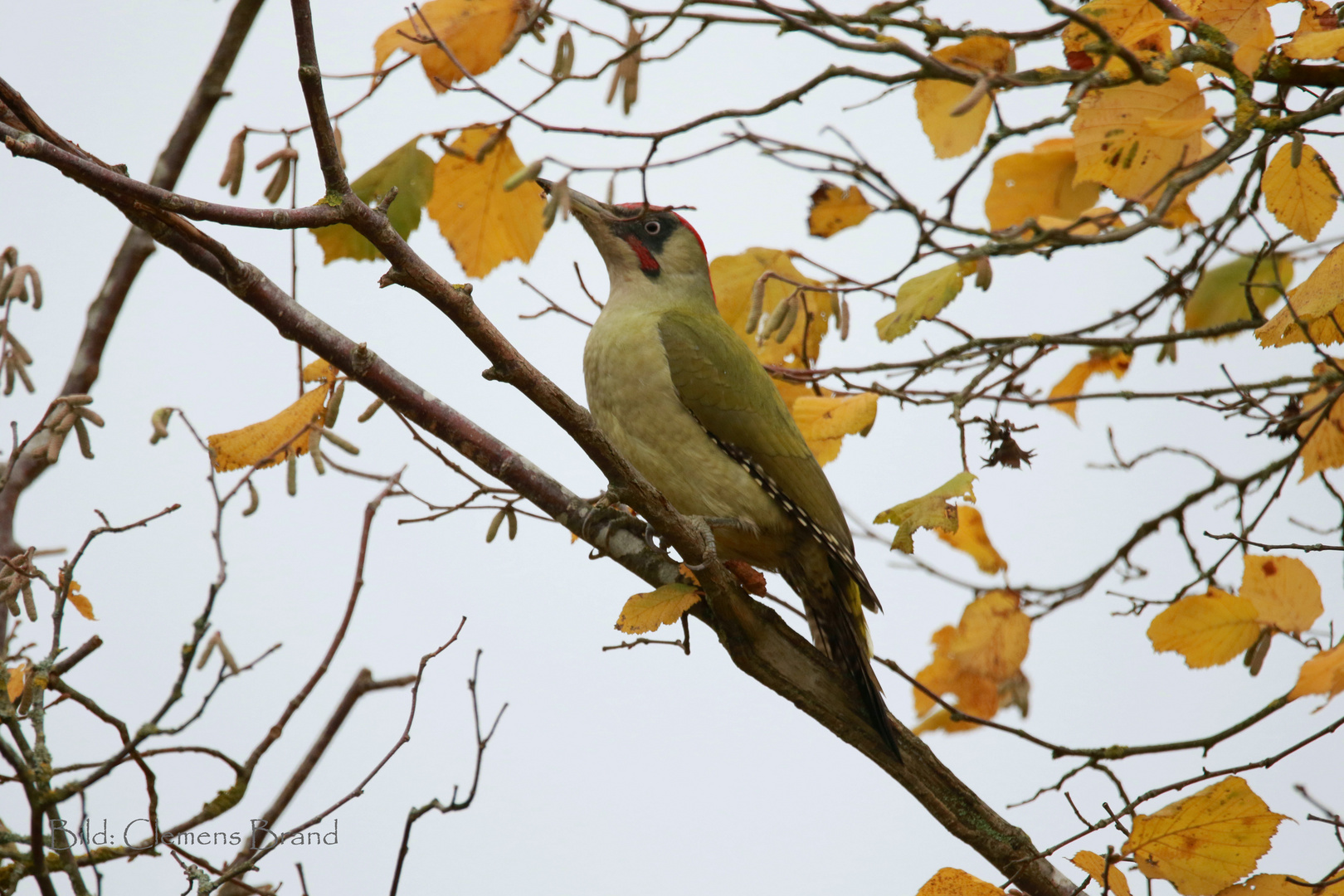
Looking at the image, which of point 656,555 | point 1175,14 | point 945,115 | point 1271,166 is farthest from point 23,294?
point 1271,166

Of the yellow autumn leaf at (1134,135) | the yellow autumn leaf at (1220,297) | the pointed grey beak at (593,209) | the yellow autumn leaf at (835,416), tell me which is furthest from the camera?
the pointed grey beak at (593,209)

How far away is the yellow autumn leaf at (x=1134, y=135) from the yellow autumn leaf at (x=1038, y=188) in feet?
1.24

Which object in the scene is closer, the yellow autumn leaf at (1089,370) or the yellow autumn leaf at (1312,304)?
the yellow autumn leaf at (1312,304)

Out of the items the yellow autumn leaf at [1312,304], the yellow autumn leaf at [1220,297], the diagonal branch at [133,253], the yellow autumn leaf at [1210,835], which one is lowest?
the yellow autumn leaf at [1210,835]

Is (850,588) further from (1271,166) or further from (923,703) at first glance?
(1271,166)

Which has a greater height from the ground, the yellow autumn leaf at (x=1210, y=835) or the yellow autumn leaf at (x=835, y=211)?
the yellow autumn leaf at (x=835, y=211)

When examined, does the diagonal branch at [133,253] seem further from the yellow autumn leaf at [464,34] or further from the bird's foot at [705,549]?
the bird's foot at [705,549]

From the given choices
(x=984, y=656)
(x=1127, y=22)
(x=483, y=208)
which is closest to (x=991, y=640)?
(x=984, y=656)

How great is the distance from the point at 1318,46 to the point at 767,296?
6.01 feet

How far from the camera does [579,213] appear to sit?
4.40 m

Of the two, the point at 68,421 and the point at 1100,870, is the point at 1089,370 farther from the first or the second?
the point at 68,421

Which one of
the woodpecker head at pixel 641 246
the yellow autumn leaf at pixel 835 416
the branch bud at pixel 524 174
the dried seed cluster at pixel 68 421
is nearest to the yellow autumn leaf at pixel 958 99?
the yellow autumn leaf at pixel 835 416

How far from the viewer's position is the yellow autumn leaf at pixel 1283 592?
247cm

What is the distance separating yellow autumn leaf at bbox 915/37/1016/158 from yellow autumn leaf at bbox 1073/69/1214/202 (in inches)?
10.3
